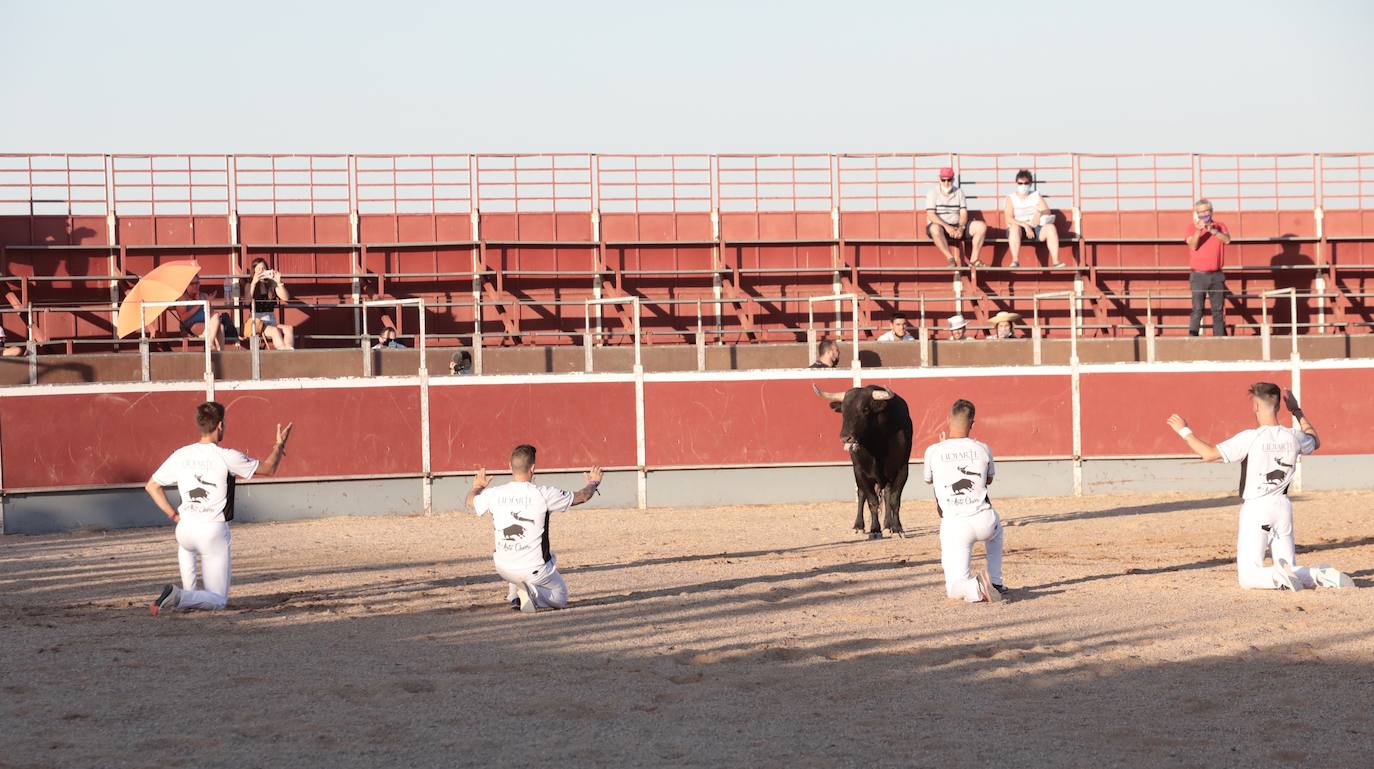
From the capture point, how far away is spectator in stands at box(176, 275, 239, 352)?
2072cm

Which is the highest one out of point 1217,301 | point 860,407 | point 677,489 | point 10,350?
point 1217,301

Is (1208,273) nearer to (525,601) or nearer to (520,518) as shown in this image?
(525,601)

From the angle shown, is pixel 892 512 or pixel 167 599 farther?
pixel 892 512

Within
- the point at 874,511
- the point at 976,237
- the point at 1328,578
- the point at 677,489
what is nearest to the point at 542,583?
the point at 1328,578

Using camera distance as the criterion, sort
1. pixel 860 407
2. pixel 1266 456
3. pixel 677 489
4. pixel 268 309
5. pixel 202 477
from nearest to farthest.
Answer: pixel 202 477 < pixel 1266 456 < pixel 860 407 < pixel 677 489 < pixel 268 309

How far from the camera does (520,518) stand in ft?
32.5

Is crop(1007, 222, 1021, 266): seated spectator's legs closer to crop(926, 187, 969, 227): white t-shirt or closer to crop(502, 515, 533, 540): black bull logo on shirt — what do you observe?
crop(926, 187, 969, 227): white t-shirt

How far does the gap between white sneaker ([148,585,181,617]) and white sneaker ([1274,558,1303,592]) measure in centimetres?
690

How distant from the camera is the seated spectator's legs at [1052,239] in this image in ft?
80.6

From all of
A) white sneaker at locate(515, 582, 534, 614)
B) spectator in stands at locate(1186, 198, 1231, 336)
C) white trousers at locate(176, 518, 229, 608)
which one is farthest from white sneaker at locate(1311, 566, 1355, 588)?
spectator in stands at locate(1186, 198, 1231, 336)

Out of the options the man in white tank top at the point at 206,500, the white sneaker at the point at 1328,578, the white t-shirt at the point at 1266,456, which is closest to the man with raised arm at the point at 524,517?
the man in white tank top at the point at 206,500

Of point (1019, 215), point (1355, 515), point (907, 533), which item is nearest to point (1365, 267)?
point (1019, 215)

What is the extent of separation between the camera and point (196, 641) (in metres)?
9.25

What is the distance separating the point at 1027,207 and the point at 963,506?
1528cm
